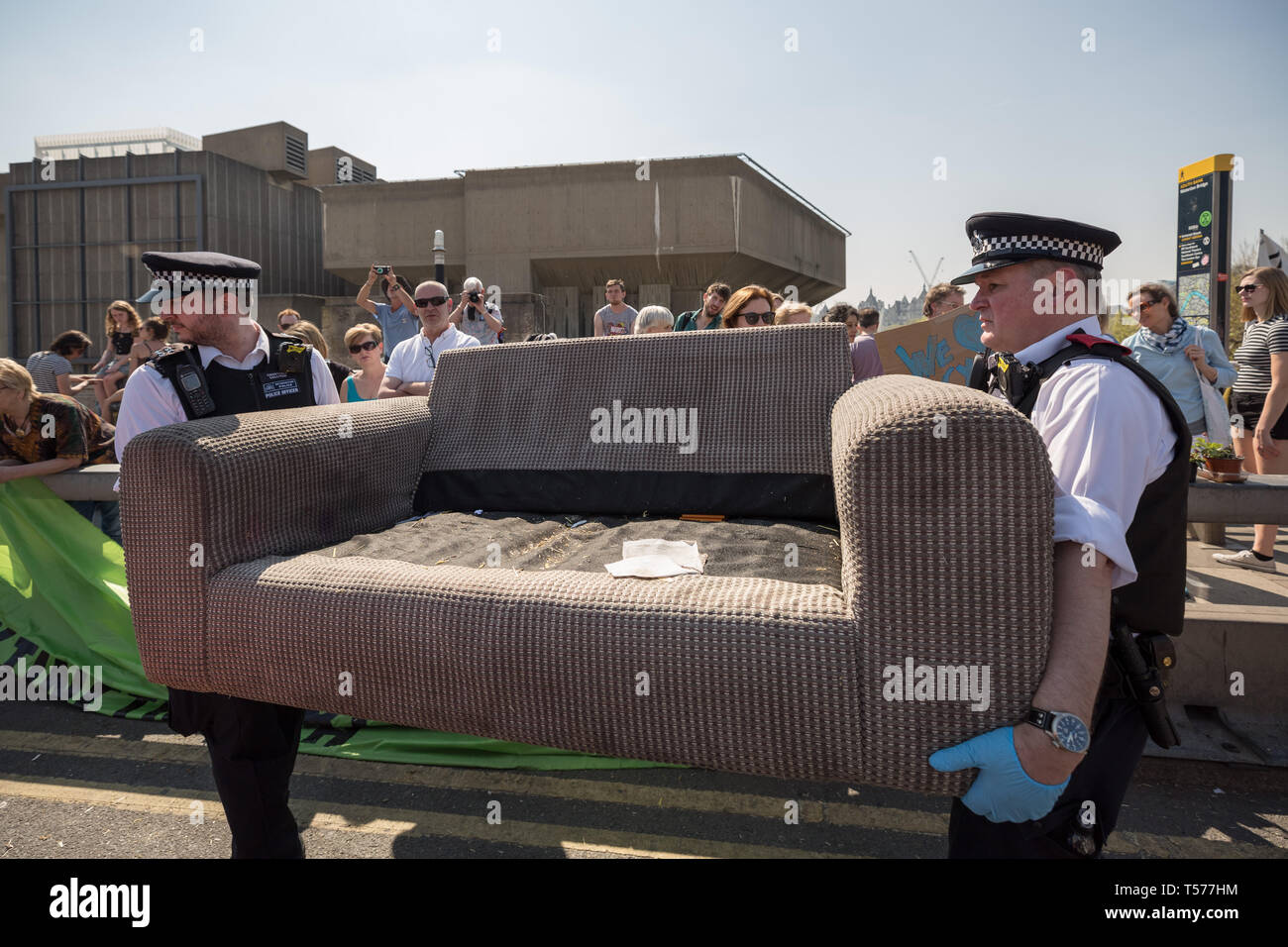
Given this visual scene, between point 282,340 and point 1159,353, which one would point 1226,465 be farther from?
point 282,340

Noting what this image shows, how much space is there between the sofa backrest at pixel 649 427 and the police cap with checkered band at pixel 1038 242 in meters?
0.92

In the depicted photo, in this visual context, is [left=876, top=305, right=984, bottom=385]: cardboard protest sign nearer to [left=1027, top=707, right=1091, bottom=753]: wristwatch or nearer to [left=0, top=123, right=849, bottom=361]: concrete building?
[left=1027, top=707, right=1091, bottom=753]: wristwatch

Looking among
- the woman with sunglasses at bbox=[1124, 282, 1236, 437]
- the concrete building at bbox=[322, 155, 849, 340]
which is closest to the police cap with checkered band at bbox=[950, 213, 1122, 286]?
the woman with sunglasses at bbox=[1124, 282, 1236, 437]

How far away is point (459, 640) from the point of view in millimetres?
1604

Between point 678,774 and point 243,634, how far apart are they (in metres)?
1.75

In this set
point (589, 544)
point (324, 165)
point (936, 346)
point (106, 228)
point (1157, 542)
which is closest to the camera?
point (1157, 542)

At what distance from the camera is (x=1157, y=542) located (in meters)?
1.56

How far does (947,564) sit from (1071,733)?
34cm

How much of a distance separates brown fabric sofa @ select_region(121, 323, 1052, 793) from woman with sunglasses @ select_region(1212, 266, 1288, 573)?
445 cm

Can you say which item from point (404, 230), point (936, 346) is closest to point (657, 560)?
point (936, 346)

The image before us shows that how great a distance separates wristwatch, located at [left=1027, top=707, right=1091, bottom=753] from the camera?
1283 mm

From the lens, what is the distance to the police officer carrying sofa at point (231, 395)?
2.03m
